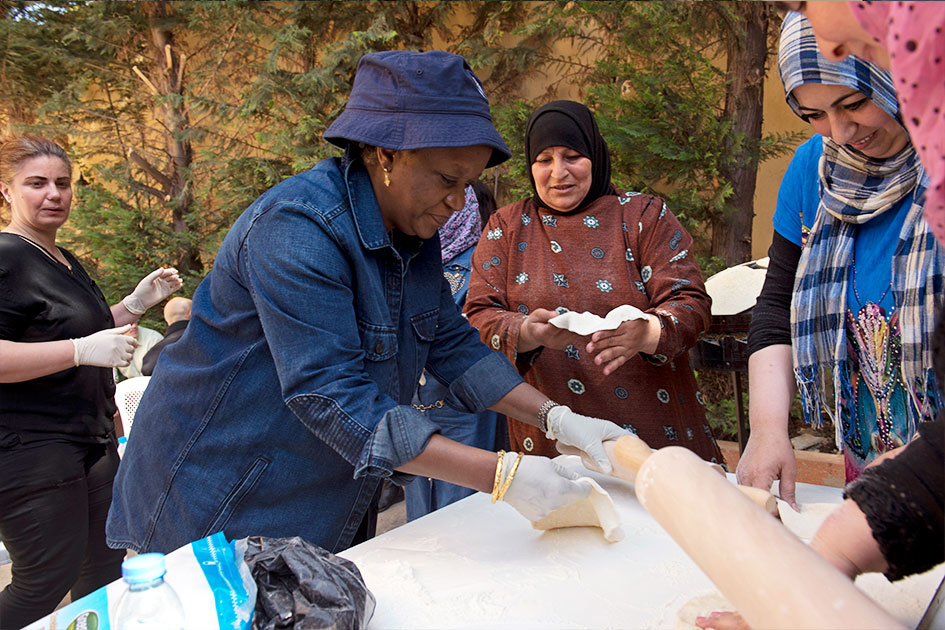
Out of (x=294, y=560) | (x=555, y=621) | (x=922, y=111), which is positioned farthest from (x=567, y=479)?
(x=922, y=111)

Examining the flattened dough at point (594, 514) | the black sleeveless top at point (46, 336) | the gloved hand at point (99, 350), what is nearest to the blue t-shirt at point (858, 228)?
the flattened dough at point (594, 514)

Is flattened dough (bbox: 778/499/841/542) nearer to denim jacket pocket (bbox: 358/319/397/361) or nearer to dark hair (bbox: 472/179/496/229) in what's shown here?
denim jacket pocket (bbox: 358/319/397/361)

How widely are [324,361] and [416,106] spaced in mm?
503

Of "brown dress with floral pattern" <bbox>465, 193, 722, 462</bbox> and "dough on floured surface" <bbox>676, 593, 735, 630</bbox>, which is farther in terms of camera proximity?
"brown dress with floral pattern" <bbox>465, 193, 722, 462</bbox>

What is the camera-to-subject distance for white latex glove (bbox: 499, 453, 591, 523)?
1.35 metres

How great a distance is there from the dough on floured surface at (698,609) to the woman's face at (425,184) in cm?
87

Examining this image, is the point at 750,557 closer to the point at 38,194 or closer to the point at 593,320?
the point at 593,320

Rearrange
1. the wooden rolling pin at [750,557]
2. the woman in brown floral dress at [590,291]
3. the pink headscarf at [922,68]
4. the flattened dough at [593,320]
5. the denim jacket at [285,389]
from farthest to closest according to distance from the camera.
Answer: the woman in brown floral dress at [590,291], the flattened dough at [593,320], the denim jacket at [285,389], the wooden rolling pin at [750,557], the pink headscarf at [922,68]

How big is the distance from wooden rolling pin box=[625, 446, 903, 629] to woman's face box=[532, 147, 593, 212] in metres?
1.64

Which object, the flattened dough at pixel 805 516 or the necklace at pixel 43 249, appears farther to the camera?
the necklace at pixel 43 249

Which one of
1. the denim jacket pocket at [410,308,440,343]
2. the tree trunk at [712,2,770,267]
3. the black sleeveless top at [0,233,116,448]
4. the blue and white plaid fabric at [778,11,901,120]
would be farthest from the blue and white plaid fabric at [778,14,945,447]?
the tree trunk at [712,2,770,267]

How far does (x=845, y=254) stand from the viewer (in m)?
1.48

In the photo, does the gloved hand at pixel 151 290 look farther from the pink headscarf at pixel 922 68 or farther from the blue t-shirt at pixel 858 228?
the pink headscarf at pixel 922 68

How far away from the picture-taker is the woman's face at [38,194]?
7.83ft
